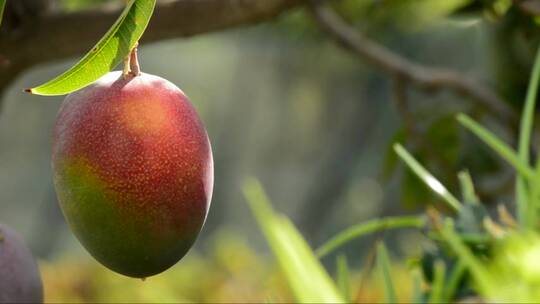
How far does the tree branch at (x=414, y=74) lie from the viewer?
44.2 inches

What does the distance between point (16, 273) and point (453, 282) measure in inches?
10.4

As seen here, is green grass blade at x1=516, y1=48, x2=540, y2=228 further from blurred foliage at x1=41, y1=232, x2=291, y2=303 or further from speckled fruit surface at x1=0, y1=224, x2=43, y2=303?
blurred foliage at x1=41, y1=232, x2=291, y2=303

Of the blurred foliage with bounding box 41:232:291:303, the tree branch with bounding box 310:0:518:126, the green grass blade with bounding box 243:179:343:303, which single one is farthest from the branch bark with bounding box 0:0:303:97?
the blurred foliage with bounding box 41:232:291:303

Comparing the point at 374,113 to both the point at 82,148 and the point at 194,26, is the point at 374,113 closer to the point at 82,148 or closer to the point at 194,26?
the point at 194,26

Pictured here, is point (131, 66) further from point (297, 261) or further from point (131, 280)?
point (131, 280)

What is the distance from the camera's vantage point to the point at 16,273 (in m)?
0.60

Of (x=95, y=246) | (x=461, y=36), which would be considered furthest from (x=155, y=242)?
(x=461, y=36)

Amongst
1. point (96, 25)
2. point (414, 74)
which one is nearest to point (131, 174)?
point (96, 25)

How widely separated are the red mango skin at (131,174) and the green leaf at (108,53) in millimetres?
21

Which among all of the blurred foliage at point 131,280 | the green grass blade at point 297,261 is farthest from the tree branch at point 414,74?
the blurred foliage at point 131,280

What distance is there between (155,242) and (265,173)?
4718 millimetres

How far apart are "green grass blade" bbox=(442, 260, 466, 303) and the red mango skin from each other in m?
0.12

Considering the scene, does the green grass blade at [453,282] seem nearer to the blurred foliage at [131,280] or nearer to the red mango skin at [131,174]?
the red mango skin at [131,174]

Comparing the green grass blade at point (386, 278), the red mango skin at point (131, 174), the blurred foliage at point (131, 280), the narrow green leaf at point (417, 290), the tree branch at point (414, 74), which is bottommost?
the blurred foliage at point (131, 280)
